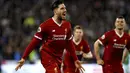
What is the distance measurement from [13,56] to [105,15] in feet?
22.8

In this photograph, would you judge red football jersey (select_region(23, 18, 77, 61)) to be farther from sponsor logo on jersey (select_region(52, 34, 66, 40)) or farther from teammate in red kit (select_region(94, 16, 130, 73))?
teammate in red kit (select_region(94, 16, 130, 73))

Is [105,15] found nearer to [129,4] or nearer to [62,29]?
[129,4]

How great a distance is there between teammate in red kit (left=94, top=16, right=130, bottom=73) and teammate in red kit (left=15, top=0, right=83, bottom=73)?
1.96 metres

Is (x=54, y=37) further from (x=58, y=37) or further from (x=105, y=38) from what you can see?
(x=105, y=38)

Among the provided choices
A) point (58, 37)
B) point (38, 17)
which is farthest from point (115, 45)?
point (38, 17)

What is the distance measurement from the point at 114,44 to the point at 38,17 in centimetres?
1428

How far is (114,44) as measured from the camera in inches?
488

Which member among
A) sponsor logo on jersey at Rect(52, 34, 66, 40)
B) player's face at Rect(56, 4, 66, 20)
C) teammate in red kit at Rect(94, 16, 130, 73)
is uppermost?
player's face at Rect(56, 4, 66, 20)

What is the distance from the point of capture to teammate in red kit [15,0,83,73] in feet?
34.4

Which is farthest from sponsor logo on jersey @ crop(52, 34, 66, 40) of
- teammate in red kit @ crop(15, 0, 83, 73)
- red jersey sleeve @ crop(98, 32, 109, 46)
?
red jersey sleeve @ crop(98, 32, 109, 46)

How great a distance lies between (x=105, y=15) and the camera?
27.7m

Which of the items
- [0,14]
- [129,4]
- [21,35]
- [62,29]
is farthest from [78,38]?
[129,4]

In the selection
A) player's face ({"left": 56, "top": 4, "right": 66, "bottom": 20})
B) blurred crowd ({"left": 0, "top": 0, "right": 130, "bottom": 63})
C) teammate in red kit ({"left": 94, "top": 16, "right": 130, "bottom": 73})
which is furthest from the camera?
blurred crowd ({"left": 0, "top": 0, "right": 130, "bottom": 63})

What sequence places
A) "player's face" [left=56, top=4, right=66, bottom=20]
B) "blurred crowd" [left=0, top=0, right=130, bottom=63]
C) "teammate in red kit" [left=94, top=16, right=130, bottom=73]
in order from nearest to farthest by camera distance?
"player's face" [left=56, top=4, right=66, bottom=20] → "teammate in red kit" [left=94, top=16, right=130, bottom=73] → "blurred crowd" [left=0, top=0, right=130, bottom=63]
